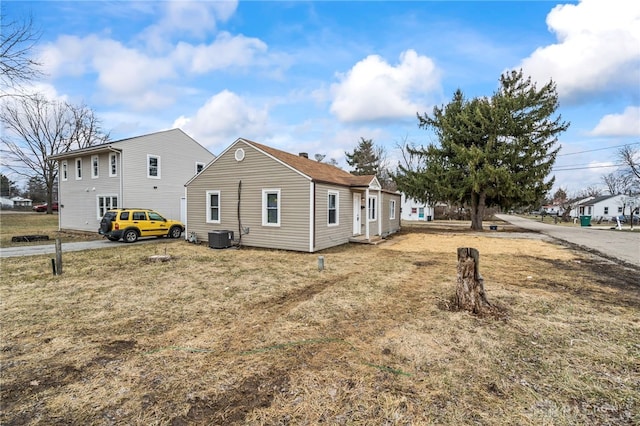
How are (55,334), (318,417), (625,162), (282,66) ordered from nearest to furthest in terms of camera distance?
(318,417) → (55,334) → (282,66) → (625,162)

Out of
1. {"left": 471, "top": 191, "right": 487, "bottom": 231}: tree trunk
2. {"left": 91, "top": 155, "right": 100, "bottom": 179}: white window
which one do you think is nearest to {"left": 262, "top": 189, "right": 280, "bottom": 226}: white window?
{"left": 91, "top": 155, "right": 100, "bottom": 179}: white window

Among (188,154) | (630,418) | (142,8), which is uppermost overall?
(142,8)

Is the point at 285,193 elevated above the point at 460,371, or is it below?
above

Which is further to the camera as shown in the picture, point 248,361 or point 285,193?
point 285,193

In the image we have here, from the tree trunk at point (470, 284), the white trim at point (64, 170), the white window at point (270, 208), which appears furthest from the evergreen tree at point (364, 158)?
the tree trunk at point (470, 284)

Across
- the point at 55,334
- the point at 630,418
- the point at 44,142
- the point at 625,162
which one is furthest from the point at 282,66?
the point at 625,162

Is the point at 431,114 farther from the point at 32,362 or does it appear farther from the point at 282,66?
the point at 32,362

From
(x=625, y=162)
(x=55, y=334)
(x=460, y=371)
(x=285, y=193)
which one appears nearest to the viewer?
(x=460, y=371)

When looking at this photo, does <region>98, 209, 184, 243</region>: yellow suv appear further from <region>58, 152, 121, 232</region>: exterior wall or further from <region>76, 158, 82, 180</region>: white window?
<region>76, 158, 82, 180</region>: white window

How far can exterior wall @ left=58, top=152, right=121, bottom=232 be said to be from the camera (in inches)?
723

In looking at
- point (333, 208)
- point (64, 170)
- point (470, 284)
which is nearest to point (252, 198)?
point (333, 208)

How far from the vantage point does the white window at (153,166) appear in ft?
61.6

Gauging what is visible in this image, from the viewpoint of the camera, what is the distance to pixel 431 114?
24109 mm

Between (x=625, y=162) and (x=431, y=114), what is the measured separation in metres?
32.0
